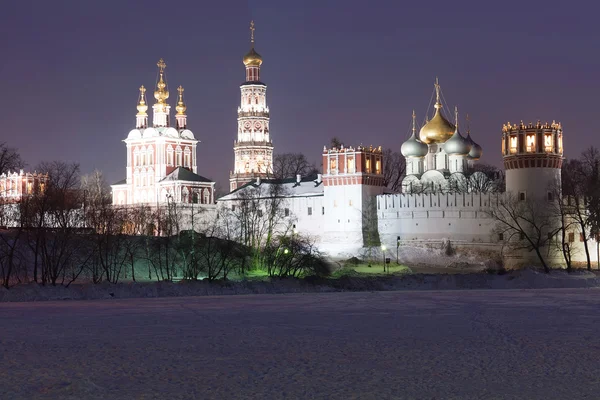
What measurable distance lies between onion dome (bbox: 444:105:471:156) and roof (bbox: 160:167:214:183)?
22802 millimetres

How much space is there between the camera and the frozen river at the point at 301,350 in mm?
12977

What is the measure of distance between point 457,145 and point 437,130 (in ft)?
8.36

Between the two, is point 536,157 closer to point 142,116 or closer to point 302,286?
point 302,286

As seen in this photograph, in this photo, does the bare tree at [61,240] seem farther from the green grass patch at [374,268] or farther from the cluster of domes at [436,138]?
the cluster of domes at [436,138]

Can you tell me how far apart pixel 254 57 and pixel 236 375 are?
71.5 metres

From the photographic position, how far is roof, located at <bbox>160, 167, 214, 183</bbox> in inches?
3031

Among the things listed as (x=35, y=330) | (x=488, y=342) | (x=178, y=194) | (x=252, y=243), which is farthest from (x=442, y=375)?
(x=178, y=194)

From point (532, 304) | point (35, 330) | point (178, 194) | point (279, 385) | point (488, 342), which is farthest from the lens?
point (178, 194)

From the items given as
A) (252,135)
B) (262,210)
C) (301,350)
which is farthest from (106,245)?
(252,135)

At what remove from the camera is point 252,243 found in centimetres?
5256

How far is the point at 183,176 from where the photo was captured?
254 feet

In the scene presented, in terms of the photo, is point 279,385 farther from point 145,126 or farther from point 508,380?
point 145,126

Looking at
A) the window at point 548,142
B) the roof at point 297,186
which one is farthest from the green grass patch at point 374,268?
the roof at point 297,186

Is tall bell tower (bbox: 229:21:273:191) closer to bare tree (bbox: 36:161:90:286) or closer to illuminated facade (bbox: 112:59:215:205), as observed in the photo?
illuminated facade (bbox: 112:59:215:205)
